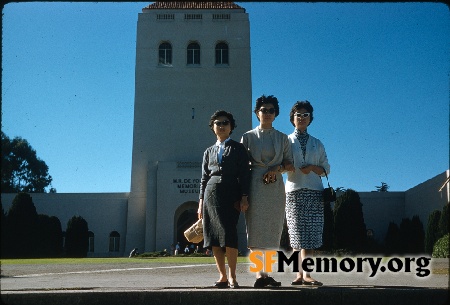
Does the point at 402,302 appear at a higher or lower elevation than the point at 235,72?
lower

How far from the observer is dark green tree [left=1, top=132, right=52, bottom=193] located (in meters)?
53.2

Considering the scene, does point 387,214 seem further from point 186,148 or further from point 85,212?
point 85,212

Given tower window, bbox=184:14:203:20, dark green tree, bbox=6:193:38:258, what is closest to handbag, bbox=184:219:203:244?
dark green tree, bbox=6:193:38:258

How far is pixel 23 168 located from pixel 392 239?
40652 mm

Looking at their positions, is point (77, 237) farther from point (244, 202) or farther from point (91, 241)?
point (244, 202)

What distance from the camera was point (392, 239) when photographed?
2697 centimetres

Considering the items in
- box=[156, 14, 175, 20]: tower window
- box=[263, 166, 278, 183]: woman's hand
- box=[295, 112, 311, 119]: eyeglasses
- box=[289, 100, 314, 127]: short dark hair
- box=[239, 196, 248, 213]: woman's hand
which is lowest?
box=[239, 196, 248, 213]: woman's hand

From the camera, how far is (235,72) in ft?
104

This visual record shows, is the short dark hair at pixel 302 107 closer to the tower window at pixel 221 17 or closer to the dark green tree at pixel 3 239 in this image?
the dark green tree at pixel 3 239

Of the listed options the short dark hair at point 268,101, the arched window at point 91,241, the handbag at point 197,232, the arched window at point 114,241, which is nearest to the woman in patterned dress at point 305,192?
the short dark hair at point 268,101

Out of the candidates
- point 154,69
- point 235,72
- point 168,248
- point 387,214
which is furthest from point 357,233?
point 154,69

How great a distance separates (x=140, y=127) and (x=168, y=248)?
285 inches

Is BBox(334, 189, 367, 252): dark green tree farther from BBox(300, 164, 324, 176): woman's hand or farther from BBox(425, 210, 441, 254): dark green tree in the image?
BBox(300, 164, 324, 176): woman's hand

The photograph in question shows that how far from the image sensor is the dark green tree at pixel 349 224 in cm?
2431
